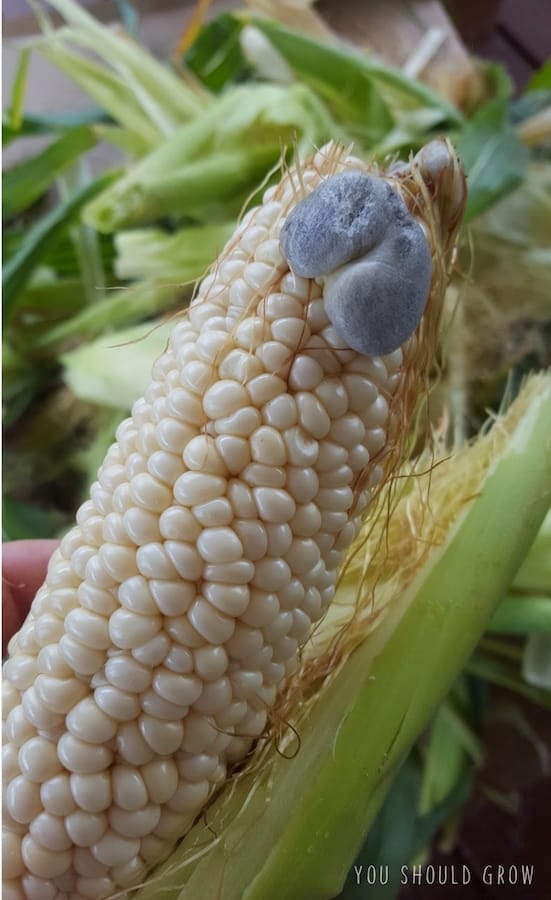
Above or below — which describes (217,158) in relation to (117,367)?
above

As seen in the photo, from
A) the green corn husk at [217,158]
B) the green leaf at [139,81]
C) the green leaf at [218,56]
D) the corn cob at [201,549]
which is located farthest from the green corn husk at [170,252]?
the corn cob at [201,549]

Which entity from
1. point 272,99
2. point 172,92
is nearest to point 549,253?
point 272,99

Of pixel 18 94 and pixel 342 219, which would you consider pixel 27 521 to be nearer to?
pixel 18 94

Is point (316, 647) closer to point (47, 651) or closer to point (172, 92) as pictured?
point (47, 651)

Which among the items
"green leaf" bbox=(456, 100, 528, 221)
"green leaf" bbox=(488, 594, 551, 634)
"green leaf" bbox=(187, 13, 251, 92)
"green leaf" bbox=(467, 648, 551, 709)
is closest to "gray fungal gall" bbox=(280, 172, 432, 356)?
"green leaf" bbox=(488, 594, 551, 634)

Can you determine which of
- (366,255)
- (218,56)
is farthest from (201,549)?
(218,56)

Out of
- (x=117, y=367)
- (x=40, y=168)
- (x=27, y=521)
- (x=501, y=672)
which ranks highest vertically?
(x=40, y=168)

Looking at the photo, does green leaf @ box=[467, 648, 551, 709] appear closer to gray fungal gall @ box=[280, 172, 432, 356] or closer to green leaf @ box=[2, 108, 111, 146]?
gray fungal gall @ box=[280, 172, 432, 356]
